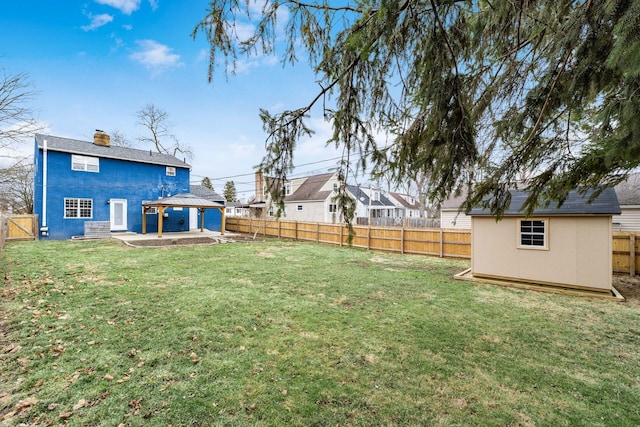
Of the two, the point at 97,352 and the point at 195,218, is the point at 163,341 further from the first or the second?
the point at 195,218

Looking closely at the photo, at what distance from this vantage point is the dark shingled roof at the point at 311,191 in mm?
23344

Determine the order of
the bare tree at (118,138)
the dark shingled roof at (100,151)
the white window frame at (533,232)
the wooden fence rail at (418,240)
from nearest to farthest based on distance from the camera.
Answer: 1. the white window frame at (533,232)
2. the wooden fence rail at (418,240)
3. the dark shingled roof at (100,151)
4. the bare tree at (118,138)

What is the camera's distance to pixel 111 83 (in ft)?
32.0

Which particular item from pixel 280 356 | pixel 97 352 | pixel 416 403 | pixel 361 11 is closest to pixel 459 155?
pixel 361 11

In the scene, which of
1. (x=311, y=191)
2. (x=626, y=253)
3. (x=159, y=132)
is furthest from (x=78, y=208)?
(x=626, y=253)

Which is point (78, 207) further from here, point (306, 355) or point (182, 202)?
point (306, 355)

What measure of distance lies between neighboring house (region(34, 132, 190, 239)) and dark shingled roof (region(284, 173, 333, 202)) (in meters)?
9.46

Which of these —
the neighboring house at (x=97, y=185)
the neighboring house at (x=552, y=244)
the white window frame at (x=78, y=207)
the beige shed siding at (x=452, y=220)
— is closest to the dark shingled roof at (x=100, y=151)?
the neighboring house at (x=97, y=185)

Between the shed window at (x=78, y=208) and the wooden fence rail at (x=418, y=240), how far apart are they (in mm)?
10588

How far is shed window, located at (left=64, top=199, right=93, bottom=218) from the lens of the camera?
14.3 metres

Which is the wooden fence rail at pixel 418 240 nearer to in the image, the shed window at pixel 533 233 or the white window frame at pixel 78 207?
the shed window at pixel 533 233

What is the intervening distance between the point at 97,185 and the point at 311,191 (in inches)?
595

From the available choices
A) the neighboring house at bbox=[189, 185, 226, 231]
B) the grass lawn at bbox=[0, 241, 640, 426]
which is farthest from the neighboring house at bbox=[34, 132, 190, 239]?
the grass lawn at bbox=[0, 241, 640, 426]

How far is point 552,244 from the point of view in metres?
6.43
